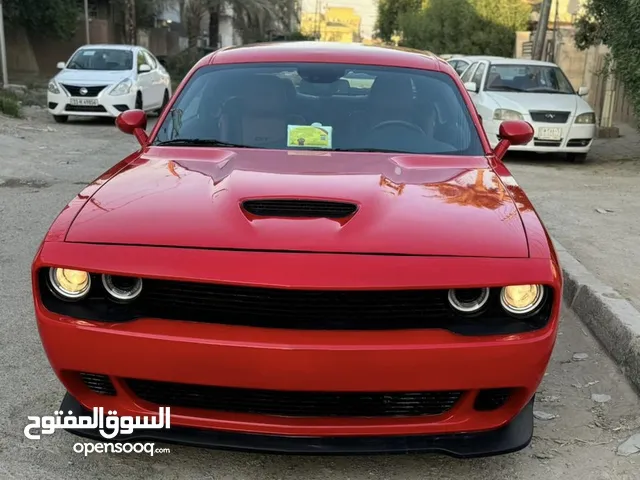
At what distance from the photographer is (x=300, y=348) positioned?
222cm

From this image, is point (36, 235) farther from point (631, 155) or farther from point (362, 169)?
point (631, 155)

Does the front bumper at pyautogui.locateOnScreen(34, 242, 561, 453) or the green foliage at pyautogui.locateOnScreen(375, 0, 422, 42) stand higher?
the front bumper at pyautogui.locateOnScreen(34, 242, 561, 453)

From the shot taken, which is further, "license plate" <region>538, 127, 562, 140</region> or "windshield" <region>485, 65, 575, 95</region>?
"windshield" <region>485, 65, 575, 95</region>

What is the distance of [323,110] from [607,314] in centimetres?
200

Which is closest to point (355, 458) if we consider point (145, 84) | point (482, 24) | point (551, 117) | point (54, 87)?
point (551, 117)

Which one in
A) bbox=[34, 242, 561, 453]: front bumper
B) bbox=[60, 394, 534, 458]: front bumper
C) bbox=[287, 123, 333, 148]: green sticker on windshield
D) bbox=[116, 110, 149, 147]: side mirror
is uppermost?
bbox=[287, 123, 333, 148]: green sticker on windshield

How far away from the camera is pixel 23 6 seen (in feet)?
83.1

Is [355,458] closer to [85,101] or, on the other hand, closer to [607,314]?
[607,314]

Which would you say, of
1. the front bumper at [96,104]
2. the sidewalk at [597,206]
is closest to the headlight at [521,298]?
the sidewalk at [597,206]

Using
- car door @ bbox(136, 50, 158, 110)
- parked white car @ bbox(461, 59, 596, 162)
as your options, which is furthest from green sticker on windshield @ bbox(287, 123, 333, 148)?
car door @ bbox(136, 50, 158, 110)

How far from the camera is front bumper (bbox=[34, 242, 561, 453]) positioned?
224 cm

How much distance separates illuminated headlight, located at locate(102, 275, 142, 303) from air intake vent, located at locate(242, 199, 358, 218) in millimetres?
481

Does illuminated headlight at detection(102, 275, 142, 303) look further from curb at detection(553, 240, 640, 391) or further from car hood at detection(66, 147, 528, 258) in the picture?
curb at detection(553, 240, 640, 391)

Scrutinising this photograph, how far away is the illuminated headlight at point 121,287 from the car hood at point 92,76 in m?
12.6
